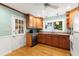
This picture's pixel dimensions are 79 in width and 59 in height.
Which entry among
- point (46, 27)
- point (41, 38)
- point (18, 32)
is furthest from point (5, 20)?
point (46, 27)

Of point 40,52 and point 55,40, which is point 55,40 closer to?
point 55,40

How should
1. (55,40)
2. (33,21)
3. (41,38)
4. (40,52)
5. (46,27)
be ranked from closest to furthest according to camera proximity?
(40,52)
(55,40)
(33,21)
(41,38)
(46,27)

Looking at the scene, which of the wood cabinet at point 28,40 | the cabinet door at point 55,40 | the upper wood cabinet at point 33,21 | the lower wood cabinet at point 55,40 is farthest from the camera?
the upper wood cabinet at point 33,21

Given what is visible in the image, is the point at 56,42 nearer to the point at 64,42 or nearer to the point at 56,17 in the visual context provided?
the point at 64,42

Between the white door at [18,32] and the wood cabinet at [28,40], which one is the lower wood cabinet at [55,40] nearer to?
the wood cabinet at [28,40]

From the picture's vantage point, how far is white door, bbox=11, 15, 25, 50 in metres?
4.26

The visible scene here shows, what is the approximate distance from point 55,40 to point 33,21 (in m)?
2.05

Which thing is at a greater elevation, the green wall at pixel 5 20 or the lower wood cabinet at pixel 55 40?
the green wall at pixel 5 20

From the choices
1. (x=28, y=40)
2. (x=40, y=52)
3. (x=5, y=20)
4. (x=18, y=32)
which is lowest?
(x=40, y=52)

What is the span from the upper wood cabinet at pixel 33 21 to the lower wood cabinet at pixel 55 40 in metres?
0.88

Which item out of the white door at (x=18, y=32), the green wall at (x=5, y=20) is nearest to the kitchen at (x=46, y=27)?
the white door at (x=18, y=32)

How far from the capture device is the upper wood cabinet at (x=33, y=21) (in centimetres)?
543

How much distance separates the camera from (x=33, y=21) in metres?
Answer: 5.91

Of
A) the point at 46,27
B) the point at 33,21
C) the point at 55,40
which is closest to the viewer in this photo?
the point at 55,40
